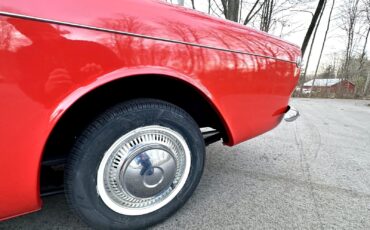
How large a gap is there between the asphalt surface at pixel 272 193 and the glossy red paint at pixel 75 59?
711 millimetres

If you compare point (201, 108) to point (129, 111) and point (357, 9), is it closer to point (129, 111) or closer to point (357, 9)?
point (129, 111)

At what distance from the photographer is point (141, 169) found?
1219 mm

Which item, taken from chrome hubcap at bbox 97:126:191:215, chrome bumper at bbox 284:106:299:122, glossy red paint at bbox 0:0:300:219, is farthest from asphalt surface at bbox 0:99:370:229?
glossy red paint at bbox 0:0:300:219

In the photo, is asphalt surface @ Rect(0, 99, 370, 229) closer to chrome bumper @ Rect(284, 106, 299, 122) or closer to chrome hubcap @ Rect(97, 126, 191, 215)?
chrome hubcap @ Rect(97, 126, 191, 215)

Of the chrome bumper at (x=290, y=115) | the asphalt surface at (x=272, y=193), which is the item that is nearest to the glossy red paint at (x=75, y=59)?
the asphalt surface at (x=272, y=193)

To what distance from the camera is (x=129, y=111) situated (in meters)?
1.13

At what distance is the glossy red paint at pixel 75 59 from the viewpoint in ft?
2.66

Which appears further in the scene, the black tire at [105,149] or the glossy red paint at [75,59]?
the black tire at [105,149]

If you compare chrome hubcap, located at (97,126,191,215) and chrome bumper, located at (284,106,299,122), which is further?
chrome bumper, located at (284,106,299,122)

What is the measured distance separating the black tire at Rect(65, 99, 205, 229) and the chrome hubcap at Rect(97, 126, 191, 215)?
3 cm

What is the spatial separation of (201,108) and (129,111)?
1.99ft

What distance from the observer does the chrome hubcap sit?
1.17 meters

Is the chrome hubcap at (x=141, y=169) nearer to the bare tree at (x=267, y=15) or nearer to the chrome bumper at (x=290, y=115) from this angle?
the chrome bumper at (x=290, y=115)

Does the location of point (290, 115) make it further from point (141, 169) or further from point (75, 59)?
point (75, 59)
